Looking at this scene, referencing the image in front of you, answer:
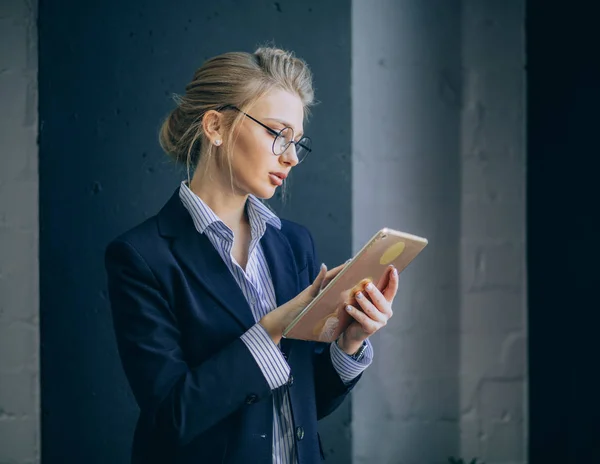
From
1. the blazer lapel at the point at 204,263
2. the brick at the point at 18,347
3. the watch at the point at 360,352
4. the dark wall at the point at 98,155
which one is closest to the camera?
the blazer lapel at the point at 204,263

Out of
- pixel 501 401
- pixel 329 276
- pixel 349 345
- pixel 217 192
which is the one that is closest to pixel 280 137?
pixel 217 192

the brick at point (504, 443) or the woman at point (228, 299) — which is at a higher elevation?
the woman at point (228, 299)

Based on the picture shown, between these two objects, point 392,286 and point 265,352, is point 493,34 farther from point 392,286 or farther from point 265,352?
point 265,352

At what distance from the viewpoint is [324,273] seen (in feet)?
3.16

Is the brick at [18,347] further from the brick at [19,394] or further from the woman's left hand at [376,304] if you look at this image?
the woman's left hand at [376,304]

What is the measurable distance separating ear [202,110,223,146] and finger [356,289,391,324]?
0.36 m

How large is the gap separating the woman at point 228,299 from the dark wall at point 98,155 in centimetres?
33

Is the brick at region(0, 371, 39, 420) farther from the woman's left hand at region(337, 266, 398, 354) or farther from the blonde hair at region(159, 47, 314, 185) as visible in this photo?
the woman's left hand at region(337, 266, 398, 354)

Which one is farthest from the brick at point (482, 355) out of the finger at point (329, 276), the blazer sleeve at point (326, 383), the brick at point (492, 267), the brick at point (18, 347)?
the brick at point (18, 347)

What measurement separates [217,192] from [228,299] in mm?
199

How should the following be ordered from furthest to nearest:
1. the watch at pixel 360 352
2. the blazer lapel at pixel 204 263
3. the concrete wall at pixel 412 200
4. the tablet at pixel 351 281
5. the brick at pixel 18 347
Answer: the concrete wall at pixel 412 200 → the brick at pixel 18 347 → the watch at pixel 360 352 → the blazer lapel at pixel 204 263 → the tablet at pixel 351 281

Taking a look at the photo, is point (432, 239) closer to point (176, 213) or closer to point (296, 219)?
point (296, 219)

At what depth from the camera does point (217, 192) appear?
3.65 feet

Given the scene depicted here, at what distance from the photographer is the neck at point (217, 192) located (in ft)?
3.64
